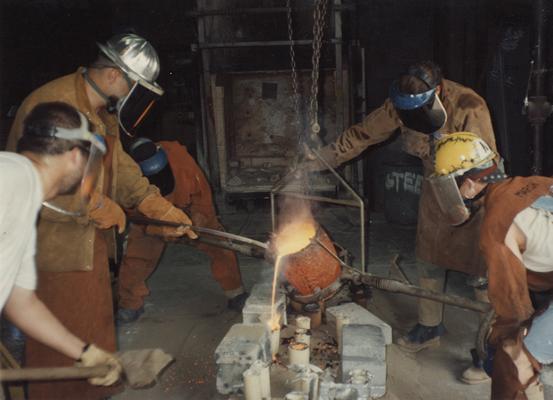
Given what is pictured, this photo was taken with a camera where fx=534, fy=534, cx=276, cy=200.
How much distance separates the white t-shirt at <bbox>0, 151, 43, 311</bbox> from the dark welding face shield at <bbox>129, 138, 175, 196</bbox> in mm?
2302

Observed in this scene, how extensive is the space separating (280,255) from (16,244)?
1928 mm

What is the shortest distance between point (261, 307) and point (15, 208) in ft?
7.16

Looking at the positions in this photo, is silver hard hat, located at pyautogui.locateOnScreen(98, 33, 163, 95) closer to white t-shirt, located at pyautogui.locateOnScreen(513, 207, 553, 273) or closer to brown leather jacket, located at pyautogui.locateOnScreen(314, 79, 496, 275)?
brown leather jacket, located at pyautogui.locateOnScreen(314, 79, 496, 275)

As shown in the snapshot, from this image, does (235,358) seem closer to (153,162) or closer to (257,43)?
(153,162)

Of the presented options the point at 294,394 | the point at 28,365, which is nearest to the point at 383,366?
the point at 294,394

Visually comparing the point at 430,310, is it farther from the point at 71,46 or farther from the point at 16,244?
the point at 71,46

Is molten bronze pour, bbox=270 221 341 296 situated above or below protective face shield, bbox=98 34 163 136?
below

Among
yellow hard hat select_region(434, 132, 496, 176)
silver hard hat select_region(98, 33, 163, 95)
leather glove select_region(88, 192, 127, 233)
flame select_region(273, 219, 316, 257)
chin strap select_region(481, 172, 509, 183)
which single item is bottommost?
flame select_region(273, 219, 316, 257)

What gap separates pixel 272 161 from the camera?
8031 millimetres

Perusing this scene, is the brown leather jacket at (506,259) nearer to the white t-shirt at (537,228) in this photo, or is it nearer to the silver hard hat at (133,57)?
the white t-shirt at (537,228)

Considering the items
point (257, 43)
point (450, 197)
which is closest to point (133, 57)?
point (450, 197)

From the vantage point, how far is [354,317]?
3.77 metres

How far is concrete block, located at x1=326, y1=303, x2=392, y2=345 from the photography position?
3.67 m

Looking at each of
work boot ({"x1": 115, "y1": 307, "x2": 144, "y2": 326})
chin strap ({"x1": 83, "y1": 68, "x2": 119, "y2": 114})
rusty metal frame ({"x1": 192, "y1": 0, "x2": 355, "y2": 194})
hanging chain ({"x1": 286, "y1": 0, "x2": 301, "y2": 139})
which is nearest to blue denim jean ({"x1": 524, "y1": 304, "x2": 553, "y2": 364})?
chin strap ({"x1": 83, "y1": 68, "x2": 119, "y2": 114})
